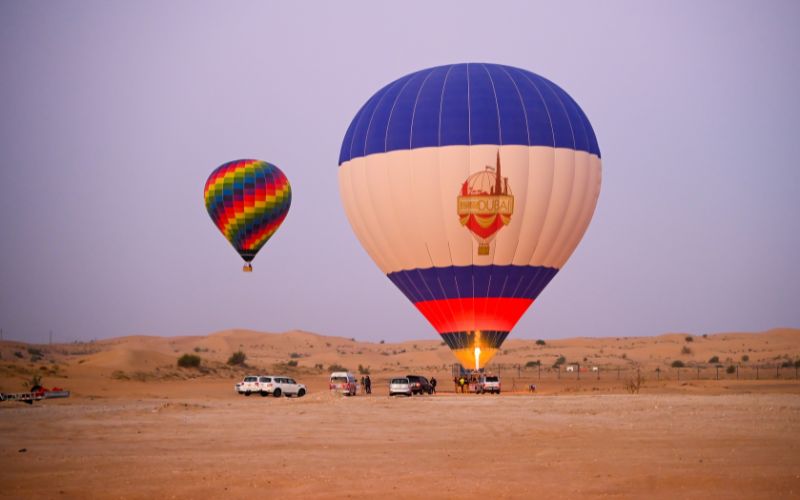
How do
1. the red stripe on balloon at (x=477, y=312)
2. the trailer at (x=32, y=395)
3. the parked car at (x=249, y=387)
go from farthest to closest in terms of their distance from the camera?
the parked car at (x=249, y=387)
the red stripe on balloon at (x=477, y=312)
the trailer at (x=32, y=395)

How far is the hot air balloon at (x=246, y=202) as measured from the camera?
204 feet

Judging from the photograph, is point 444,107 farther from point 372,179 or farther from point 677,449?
point 677,449

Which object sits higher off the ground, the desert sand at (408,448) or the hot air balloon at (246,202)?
the hot air balloon at (246,202)

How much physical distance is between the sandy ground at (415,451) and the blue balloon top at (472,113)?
1388 centimetres

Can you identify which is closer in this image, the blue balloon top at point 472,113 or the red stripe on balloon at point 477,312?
the blue balloon top at point 472,113

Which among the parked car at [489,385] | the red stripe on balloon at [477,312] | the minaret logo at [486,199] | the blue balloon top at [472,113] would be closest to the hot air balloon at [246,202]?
the blue balloon top at [472,113]

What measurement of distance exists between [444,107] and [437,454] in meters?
26.5

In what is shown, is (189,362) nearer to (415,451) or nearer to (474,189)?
(474,189)

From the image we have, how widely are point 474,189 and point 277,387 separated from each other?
15404 millimetres

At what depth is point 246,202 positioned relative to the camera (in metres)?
62.4

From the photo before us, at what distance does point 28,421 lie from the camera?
32.7m

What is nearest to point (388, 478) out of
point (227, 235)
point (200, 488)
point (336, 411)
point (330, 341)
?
point (200, 488)

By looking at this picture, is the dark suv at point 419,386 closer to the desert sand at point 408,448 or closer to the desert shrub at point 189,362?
the desert sand at point 408,448

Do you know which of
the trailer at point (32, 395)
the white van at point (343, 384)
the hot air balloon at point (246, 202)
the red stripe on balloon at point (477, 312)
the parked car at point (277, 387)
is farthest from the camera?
the hot air balloon at point (246, 202)
